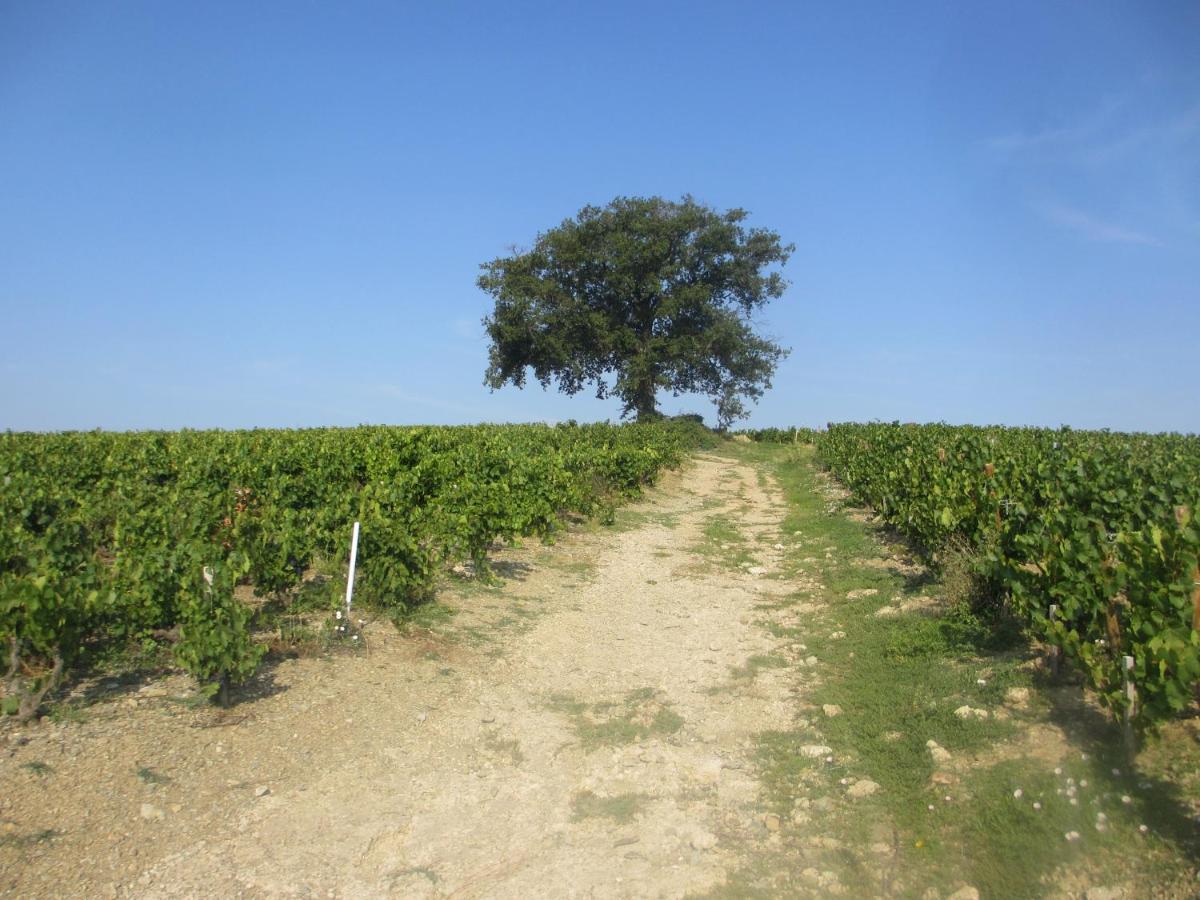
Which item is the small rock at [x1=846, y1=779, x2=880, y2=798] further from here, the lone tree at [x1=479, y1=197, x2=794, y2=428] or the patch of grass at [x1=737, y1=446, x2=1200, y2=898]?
the lone tree at [x1=479, y1=197, x2=794, y2=428]

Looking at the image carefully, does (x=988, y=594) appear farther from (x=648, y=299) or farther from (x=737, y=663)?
(x=648, y=299)

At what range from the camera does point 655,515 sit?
17.2 meters

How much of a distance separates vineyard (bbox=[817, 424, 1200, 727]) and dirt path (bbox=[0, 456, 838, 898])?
6.31ft

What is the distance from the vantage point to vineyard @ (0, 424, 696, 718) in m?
5.16

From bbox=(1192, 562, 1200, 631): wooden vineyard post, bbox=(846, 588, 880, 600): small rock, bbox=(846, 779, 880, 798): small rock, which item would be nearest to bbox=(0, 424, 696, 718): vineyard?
bbox=(846, 779, 880, 798): small rock

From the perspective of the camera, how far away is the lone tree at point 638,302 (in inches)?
1555

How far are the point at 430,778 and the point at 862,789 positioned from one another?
8.22ft

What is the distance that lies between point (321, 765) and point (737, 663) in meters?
3.80

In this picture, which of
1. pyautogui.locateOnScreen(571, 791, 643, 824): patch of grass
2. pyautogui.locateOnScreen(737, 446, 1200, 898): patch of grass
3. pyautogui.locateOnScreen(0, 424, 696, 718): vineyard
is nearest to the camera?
pyautogui.locateOnScreen(737, 446, 1200, 898): patch of grass

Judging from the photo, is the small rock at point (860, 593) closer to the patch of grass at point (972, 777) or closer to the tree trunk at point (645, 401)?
the patch of grass at point (972, 777)

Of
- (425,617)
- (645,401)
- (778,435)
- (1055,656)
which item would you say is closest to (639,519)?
(425,617)

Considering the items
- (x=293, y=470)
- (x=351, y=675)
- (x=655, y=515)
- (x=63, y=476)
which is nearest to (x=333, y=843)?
(x=351, y=675)

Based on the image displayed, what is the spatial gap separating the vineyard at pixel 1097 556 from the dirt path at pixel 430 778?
1.92m

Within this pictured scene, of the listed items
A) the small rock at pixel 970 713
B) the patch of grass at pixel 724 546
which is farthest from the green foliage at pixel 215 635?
the patch of grass at pixel 724 546
